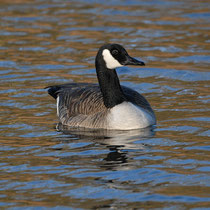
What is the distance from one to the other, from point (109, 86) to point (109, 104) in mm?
337

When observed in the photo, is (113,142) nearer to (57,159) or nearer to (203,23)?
(57,159)

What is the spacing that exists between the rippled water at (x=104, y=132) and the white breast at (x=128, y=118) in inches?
8.5

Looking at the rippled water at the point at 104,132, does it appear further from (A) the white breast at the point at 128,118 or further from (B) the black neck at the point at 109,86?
(B) the black neck at the point at 109,86

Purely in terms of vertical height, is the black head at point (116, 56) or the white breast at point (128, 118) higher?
the black head at point (116, 56)

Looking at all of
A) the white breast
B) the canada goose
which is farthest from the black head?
the white breast

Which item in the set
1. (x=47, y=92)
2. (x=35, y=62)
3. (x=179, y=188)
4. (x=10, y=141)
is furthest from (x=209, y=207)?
(x=35, y=62)

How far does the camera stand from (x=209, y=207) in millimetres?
7633

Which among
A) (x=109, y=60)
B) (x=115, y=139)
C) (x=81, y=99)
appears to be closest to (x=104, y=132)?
(x=115, y=139)

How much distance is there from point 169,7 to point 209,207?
16.4m

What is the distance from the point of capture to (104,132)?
11656 mm

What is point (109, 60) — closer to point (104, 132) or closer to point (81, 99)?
point (81, 99)

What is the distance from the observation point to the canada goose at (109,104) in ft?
38.2

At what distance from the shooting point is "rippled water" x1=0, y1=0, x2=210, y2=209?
8.40 meters

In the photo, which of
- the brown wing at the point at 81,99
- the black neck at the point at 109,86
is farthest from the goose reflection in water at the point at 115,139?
the black neck at the point at 109,86
